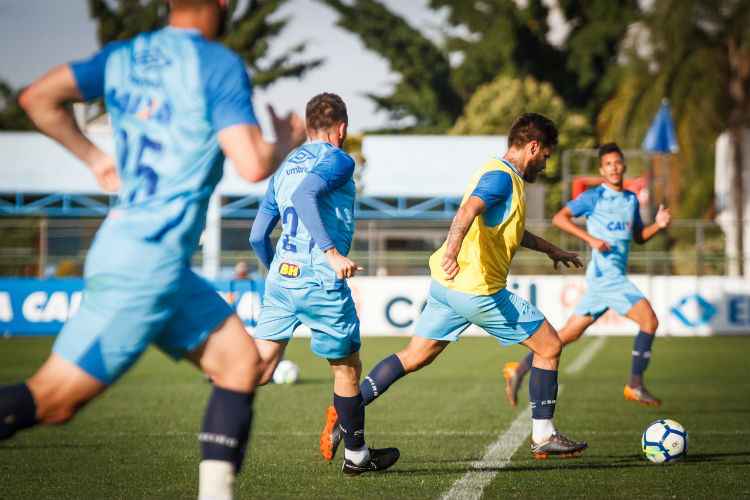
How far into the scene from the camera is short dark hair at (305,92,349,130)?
6598 millimetres

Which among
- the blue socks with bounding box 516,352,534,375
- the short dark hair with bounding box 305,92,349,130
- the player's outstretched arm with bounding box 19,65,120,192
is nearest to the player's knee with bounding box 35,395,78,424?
the player's outstretched arm with bounding box 19,65,120,192

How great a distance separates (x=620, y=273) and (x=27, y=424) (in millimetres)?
7626

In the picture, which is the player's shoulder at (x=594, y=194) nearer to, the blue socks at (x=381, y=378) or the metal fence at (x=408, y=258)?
the blue socks at (x=381, y=378)

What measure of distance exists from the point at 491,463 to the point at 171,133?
3.87 meters

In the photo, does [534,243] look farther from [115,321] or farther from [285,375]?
[285,375]

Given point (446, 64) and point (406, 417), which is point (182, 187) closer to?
point (406, 417)

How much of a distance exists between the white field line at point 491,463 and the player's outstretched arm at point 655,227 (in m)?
2.04

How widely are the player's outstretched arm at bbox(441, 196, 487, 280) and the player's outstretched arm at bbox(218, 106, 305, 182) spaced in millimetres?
2592

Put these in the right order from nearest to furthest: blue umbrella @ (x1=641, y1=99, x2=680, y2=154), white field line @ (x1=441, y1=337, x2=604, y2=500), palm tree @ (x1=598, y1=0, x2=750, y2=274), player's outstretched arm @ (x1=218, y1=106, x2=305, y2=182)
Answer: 1. player's outstretched arm @ (x1=218, y1=106, x2=305, y2=182)
2. white field line @ (x1=441, y1=337, x2=604, y2=500)
3. blue umbrella @ (x1=641, y1=99, x2=680, y2=154)
4. palm tree @ (x1=598, y1=0, x2=750, y2=274)

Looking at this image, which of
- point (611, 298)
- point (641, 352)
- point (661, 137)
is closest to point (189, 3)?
point (611, 298)

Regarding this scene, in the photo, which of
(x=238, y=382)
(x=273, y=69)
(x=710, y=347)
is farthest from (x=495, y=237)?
(x=273, y=69)

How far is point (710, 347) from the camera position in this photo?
810 inches

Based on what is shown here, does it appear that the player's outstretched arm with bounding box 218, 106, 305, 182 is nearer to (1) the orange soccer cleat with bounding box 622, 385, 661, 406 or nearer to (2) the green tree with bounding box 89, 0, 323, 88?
(1) the orange soccer cleat with bounding box 622, 385, 661, 406

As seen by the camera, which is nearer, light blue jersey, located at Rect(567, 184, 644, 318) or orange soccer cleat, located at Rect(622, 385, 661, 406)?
light blue jersey, located at Rect(567, 184, 644, 318)
